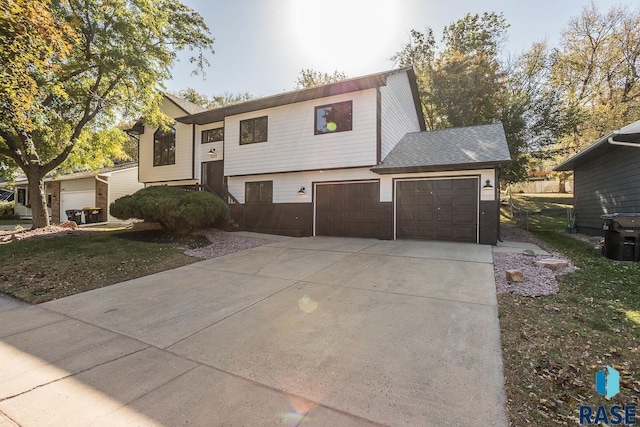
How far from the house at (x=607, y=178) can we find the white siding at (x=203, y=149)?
14.3m

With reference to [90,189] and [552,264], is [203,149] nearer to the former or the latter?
[90,189]

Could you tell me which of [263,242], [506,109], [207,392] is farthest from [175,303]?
[506,109]

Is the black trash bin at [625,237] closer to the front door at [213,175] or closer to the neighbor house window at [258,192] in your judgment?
the neighbor house window at [258,192]

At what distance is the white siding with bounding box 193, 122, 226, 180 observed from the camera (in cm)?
1425

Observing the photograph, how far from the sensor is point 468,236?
31.1ft

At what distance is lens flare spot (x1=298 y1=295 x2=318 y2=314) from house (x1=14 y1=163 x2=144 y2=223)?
18.9 meters

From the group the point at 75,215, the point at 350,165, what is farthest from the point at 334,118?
the point at 75,215

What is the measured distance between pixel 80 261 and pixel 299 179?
7.50 meters

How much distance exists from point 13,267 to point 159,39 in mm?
8778

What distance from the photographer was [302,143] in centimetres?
1157

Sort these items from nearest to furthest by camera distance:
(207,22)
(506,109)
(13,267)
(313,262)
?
1. (13,267)
2. (313,262)
3. (207,22)
4. (506,109)

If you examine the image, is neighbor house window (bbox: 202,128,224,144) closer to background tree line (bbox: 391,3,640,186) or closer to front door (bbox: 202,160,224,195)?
front door (bbox: 202,160,224,195)

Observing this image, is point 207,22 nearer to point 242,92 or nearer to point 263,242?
point 263,242

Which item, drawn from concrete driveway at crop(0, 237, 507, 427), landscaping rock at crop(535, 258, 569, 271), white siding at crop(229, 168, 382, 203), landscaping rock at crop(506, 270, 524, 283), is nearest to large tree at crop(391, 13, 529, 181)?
white siding at crop(229, 168, 382, 203)
